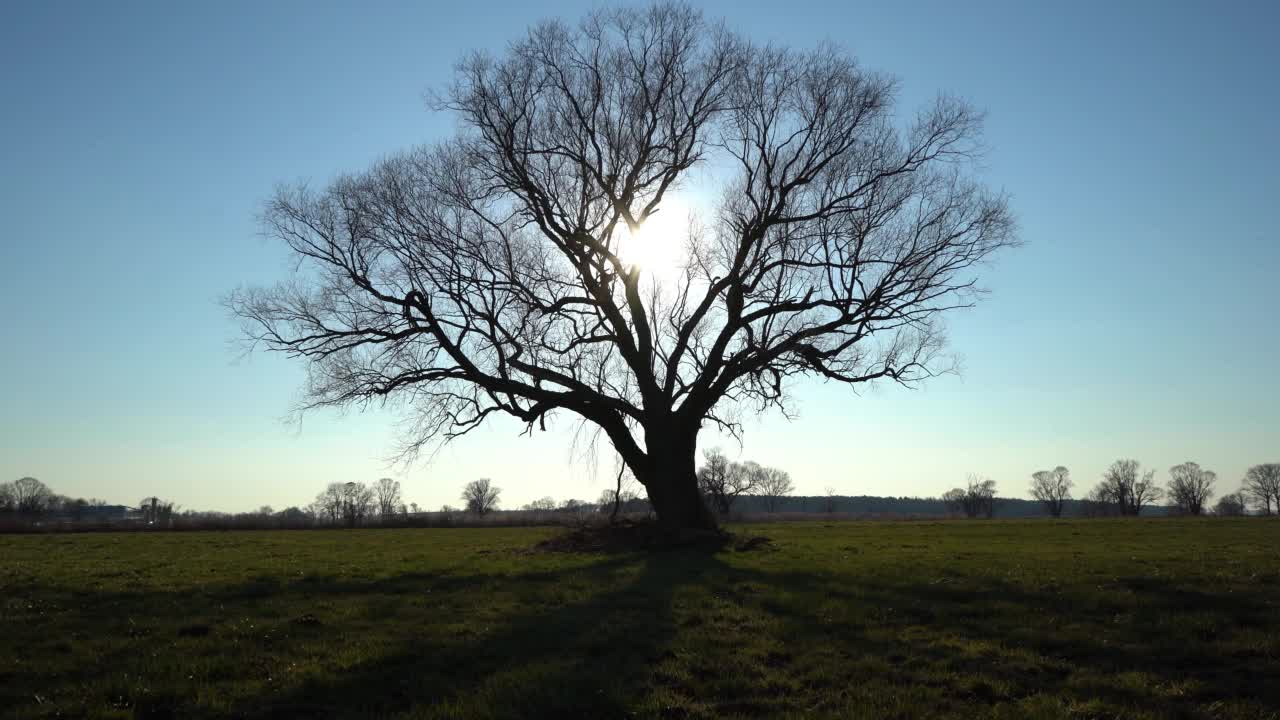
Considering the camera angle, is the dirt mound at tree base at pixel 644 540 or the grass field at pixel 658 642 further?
the dirt mound at tree base at pixel 644 540

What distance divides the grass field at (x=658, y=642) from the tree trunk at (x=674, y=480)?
21.3 ft

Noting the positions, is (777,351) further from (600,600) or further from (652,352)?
(600,600)

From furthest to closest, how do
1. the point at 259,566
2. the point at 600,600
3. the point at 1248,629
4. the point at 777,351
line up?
the point at 777,351, the point at 259,566, the point at 600,600, the point at 1248,629

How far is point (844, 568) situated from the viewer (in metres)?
16.3

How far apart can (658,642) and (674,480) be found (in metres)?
Answer: 14.2

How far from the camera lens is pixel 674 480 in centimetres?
2330

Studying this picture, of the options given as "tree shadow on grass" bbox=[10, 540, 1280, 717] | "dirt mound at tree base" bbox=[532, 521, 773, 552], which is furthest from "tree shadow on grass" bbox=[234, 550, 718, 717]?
"dirt mound at tree base" bbox=[532, 521, 773, 552]

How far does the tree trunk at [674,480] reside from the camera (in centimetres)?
2320

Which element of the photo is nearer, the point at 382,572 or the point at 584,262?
the point at 382,572

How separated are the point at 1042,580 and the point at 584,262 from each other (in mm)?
14442

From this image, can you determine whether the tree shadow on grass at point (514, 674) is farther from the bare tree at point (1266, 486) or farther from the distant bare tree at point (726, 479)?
the bare tree at point (1266, 486)

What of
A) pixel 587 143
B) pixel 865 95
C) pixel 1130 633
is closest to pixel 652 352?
pixel 587 143

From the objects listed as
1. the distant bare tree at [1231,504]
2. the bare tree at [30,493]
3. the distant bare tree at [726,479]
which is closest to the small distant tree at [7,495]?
the bare tree at [30,493]

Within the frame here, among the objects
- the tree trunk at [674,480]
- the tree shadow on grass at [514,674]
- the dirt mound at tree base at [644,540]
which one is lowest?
the tree shadow on grass at [514,674]
